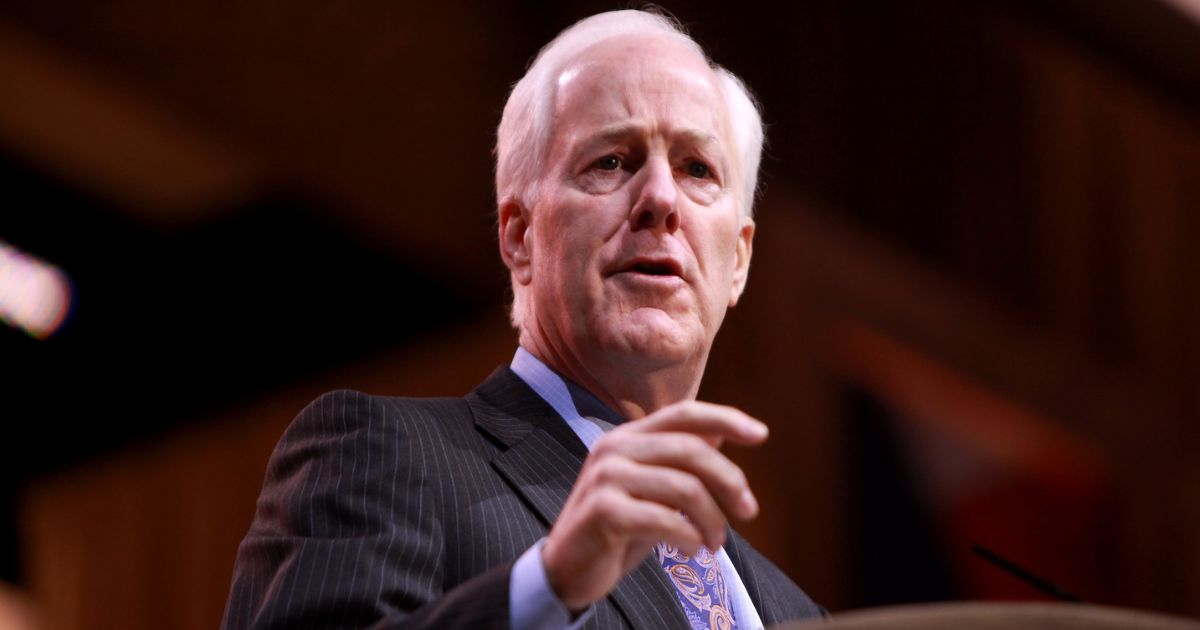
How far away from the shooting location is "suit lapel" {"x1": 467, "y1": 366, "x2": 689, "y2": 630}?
1654 mm

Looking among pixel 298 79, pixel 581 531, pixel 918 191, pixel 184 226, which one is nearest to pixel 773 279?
pixel 918 191

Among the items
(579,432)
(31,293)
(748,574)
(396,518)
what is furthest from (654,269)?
(31,293)

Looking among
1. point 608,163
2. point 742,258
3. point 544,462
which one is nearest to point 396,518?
point 544,462

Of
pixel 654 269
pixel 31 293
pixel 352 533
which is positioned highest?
pixel 654 269

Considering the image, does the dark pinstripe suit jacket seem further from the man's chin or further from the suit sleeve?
the man's chin

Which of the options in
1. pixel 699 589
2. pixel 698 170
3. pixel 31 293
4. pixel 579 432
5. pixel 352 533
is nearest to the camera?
pixel 352 533

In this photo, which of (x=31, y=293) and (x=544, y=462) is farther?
(x=31, y=293)

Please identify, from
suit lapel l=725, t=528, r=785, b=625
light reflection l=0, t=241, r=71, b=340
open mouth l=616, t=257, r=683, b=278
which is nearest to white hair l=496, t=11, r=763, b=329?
open mouth l=616, t=257, r=683, b=278

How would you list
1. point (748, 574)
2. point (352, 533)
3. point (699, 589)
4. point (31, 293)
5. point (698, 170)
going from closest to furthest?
point (352, 533)
point (699, 589)
point (748, 574)
point (698, 170)
point (31, 293)

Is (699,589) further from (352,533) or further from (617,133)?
(617,133)

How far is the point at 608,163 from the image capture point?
2.12 m

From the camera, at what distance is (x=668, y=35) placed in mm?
2299

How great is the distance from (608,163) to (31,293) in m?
4.28

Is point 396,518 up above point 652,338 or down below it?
below
